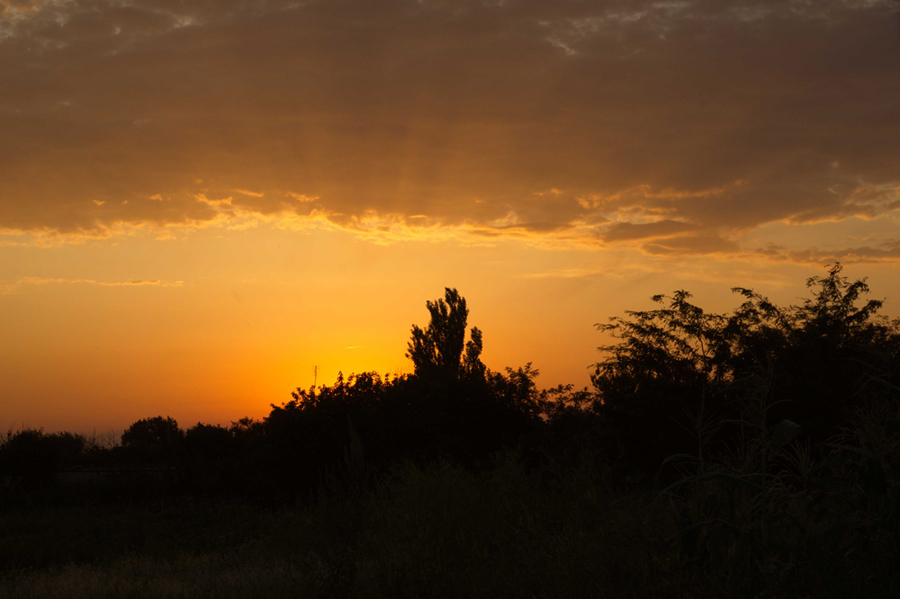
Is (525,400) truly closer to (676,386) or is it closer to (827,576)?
(676,386)

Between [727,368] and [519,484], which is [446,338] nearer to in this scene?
[727,368]

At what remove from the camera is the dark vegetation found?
3916 millimetres

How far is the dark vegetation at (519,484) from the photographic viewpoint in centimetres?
392

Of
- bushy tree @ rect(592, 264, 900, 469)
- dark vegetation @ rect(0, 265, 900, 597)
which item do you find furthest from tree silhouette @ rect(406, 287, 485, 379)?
bushy tree @ rect(592, 264, 900, 469)

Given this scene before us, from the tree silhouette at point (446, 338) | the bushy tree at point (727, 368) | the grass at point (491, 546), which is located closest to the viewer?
the grass at point (491, 546)

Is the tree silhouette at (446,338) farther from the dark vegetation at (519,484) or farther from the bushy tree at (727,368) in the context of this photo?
the bushy tree at (727,368)

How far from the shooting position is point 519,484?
1206cm

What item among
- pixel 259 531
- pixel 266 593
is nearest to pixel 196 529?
pixel 259 531

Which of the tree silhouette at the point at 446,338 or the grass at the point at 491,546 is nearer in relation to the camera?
the grass at the point at 491,546

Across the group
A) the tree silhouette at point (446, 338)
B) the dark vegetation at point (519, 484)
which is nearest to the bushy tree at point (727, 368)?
the dark vegetation at point (519, 484)

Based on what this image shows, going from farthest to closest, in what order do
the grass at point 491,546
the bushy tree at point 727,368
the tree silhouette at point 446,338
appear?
the tree silhouette at point 446,338
the bushy tree at point 727,368
the grass at point 491,546

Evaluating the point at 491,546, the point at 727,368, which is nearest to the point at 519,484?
the point at 491,546

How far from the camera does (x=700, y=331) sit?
29609 mm

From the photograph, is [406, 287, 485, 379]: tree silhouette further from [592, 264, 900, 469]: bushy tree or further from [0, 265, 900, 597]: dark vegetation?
[592, 264, 900, 469]: bushy tree
